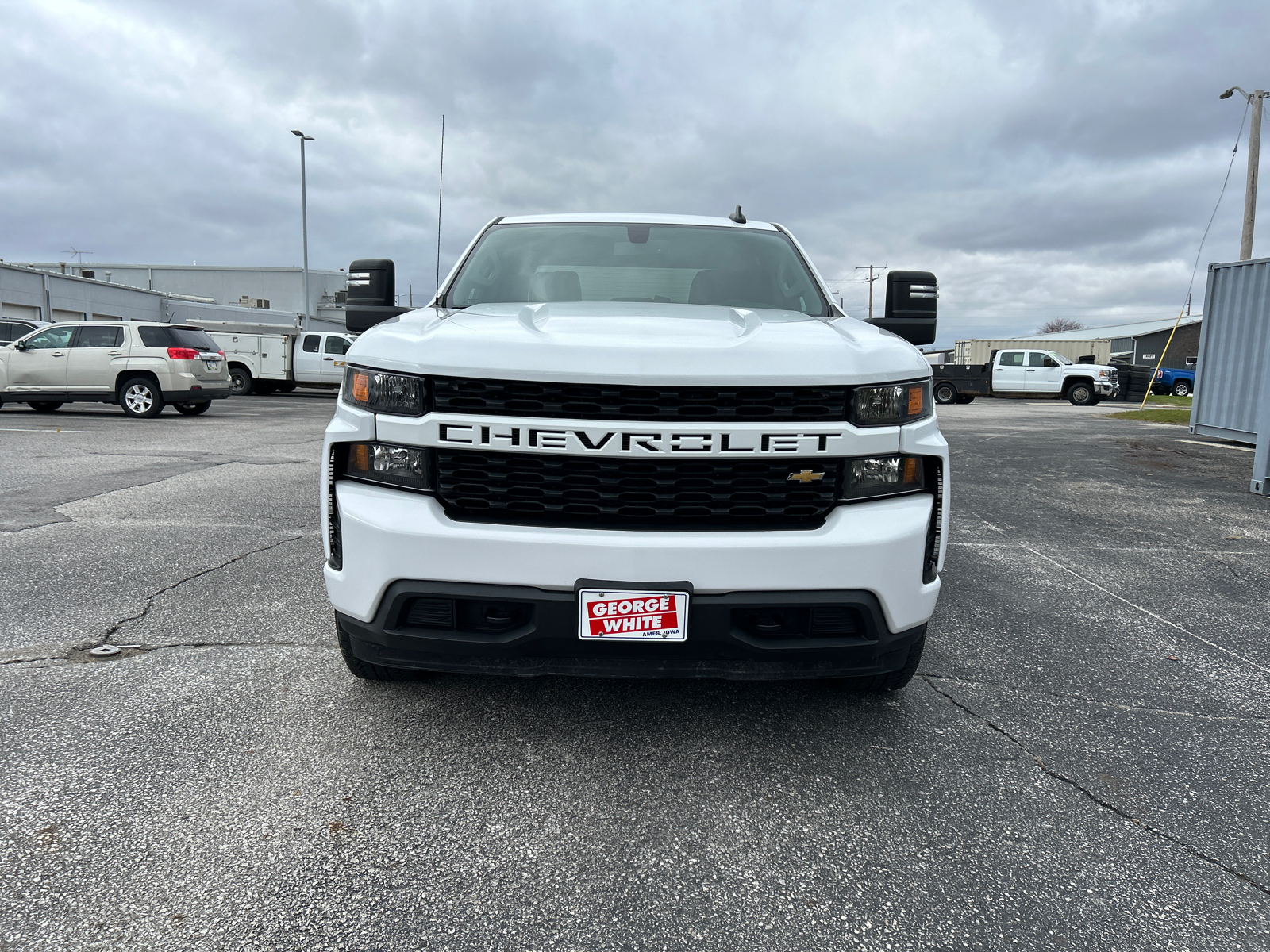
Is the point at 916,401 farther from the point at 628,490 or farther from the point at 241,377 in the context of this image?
the point at 241,377

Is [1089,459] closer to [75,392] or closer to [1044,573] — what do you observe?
[1044,573]

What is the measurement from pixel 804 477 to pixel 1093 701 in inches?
64.5

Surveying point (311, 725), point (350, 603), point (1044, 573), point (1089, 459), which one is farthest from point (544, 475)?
point (1089, 459)

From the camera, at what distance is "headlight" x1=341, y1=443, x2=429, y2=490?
2.36 meters

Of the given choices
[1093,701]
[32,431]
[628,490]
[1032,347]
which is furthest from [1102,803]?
[1032,347]

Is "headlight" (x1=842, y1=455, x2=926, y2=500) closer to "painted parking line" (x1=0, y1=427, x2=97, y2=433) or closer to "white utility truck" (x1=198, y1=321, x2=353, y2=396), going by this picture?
"painted parking line" (x1=0, y1=427, x2=97, y2=433)

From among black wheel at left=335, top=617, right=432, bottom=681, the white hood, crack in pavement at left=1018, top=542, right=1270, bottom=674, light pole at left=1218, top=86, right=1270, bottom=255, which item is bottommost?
crack in pavement at left=1018, top=542, right=1270, bottom=674

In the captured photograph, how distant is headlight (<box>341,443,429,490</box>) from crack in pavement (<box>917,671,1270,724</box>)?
2.10 metres

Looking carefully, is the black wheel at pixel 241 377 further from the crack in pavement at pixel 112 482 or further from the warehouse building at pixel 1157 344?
the warehouse building at pixel 1157 344

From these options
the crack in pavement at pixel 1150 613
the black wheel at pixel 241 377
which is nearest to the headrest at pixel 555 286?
the crack in pavement at pixel 1150 613

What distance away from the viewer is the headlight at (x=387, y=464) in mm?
2361

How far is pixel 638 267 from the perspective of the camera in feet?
12.5

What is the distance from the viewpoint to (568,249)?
3844mm

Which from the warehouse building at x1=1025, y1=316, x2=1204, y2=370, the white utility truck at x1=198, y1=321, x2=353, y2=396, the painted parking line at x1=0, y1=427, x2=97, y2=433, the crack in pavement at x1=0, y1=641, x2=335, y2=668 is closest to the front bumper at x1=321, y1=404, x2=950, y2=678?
the crack in pavement at x1=0, y1=641, x2=335, y2=668
